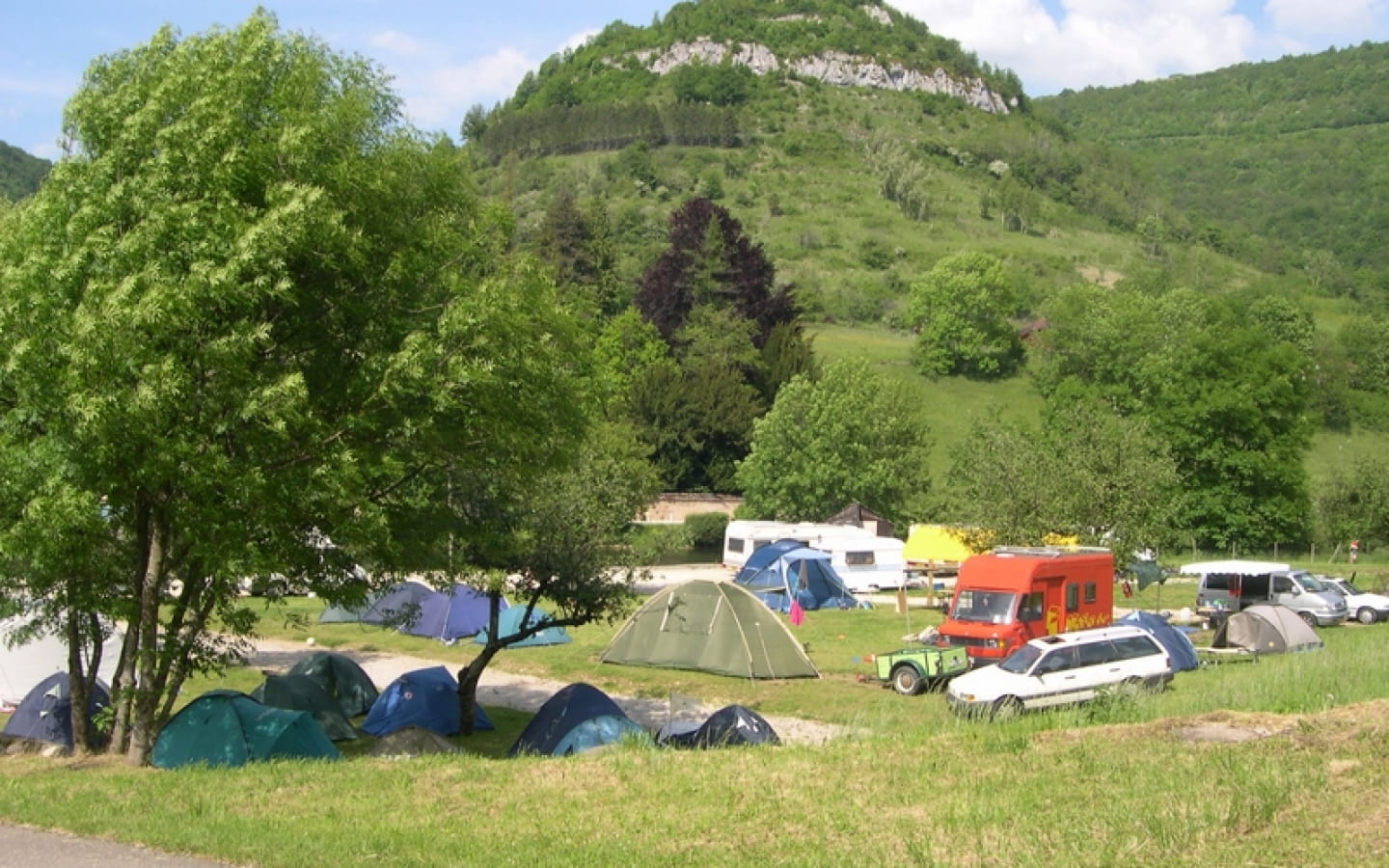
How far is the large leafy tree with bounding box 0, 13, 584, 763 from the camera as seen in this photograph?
36.6 ft

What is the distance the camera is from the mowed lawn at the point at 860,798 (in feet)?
22.4

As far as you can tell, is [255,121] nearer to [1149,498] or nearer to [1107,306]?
[1149,498]

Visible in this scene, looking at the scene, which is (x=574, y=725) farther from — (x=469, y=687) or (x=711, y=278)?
(x=711, y=278)

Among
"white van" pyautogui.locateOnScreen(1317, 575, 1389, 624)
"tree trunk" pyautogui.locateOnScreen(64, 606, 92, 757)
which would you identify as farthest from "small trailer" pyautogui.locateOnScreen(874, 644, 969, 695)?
"white van" pyautogui.locateOnScreen(1317, 575, 1389, 624)

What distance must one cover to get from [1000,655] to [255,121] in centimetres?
1421

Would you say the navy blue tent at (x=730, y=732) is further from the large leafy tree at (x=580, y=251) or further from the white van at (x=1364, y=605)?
the large leafy tree at (x=580, y=251)

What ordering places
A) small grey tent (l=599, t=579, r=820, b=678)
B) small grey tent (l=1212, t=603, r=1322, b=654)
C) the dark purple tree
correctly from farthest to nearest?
the dark purple tree < small grey tent (l=1212, t=603, r=1322, b=654) < small grey tent (l=599, t=579, r=820, b=678)

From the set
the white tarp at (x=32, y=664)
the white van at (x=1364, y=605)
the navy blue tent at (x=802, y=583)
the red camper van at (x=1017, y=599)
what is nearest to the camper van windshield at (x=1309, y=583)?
the white van at (x=1364, y=605)

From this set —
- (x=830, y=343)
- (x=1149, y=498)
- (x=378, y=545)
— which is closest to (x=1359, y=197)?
(x=830, y=343)

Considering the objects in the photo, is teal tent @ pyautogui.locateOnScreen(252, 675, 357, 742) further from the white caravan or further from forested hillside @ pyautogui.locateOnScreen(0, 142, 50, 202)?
forested hillside @ pyautogui.locateOnScreen(0, 142, 50, 202)

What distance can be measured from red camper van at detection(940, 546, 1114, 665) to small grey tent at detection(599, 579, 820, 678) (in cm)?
280

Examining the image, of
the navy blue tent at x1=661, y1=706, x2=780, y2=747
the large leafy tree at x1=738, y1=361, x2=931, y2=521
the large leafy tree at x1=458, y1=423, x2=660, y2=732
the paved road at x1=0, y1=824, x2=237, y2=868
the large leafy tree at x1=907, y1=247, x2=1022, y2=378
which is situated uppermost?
the large leafy tree at x1=907, y1=247, x2=1022, y2=378

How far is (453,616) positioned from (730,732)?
13.0 m

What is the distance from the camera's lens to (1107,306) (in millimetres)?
63750
